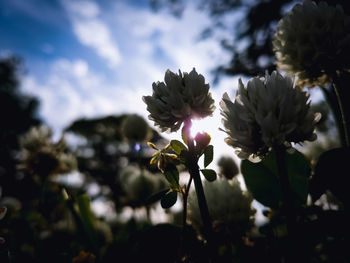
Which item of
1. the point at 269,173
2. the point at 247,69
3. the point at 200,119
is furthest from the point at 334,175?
the point at 247,69

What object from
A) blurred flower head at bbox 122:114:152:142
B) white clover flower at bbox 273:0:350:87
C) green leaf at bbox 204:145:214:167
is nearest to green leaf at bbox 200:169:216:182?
green leaf at bbox 204:145:214:167

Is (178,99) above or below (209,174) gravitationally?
above

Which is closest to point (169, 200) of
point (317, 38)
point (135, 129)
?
point (317, 38)

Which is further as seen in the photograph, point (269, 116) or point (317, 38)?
point (317, 38)

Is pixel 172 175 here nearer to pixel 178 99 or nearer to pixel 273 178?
pixel 178 99

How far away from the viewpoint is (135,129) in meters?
2.07

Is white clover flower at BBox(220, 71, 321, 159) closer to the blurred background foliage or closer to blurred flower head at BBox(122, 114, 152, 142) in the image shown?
the blurred background foliage

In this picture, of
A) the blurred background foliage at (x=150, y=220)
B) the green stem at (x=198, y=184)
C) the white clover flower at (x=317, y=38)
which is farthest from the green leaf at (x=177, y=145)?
the white clover flower at (x=317, y=38)

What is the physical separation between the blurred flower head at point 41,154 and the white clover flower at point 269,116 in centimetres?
127

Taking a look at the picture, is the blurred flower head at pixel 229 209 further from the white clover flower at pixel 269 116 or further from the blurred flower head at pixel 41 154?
the blurred flower head at pixel 41 154

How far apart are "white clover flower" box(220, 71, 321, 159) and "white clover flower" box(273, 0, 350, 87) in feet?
1.03

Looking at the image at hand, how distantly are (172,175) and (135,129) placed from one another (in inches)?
57.9

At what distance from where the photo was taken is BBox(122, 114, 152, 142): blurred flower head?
2074 mm

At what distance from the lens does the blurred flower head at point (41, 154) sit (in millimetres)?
1495
